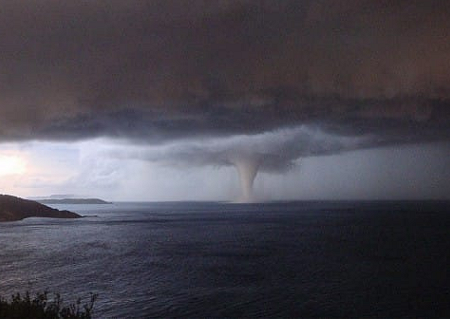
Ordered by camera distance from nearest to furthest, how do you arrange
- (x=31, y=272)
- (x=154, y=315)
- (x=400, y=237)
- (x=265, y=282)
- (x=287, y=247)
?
(x=154, y=315) → (x=265, y=282) → (x=31, y=272) → (x=287, y=247) → (x=400, y=237)

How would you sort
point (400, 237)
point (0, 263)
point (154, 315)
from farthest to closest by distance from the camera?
point (400, 237), point (0, 263), point (154, 315)

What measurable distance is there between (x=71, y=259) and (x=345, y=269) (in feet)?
180

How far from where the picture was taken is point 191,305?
1838 inches

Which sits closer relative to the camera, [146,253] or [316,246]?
[146,253]

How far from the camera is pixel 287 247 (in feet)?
327

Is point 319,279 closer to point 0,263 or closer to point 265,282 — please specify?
point 265,282

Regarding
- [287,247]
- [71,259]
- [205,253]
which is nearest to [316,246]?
[287,247]

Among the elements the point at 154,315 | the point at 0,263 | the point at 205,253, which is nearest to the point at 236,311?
the point at 154,315

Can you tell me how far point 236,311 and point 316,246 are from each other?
61.5m

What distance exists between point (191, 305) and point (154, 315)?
5491 mm

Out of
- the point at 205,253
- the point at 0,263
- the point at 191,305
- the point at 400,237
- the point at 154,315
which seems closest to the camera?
the point at 154,315

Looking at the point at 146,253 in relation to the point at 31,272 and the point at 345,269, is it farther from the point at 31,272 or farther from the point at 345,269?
the point at 345,269

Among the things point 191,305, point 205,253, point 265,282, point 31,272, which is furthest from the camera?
point 205,253

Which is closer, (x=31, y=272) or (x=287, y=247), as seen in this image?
(x=31, y=272)
